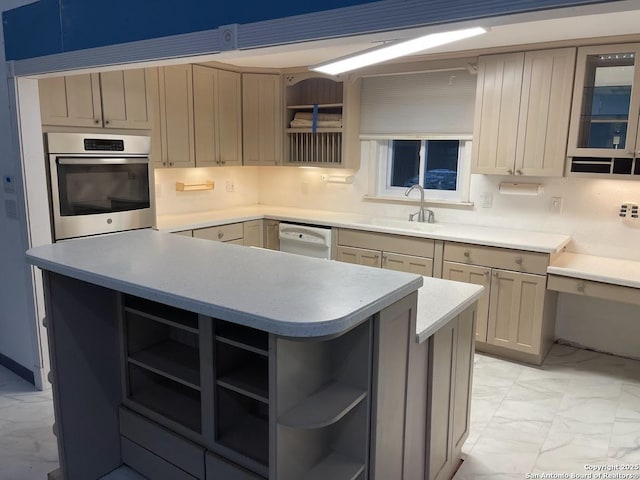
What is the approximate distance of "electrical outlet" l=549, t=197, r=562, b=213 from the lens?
12.5 ft

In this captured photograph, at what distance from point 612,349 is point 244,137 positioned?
3.72 meters

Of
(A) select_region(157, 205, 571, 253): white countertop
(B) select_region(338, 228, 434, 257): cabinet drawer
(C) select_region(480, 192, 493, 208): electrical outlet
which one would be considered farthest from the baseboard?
(C) select_region(480, 192, 493, 208): electrical outlet

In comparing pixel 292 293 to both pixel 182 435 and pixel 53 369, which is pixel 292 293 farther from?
pixel 53 369

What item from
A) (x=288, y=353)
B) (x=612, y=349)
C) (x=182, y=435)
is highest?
(x=288, y=353)

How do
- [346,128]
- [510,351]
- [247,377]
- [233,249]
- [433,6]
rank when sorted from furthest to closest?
[346,128] < [510,351] < [233,249] < [247,377] < [433,6]

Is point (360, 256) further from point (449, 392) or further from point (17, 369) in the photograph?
point (17, 369)

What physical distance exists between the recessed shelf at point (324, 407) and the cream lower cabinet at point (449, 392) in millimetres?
523

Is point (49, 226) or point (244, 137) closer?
point (49, 226)

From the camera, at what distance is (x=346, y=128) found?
4547mm

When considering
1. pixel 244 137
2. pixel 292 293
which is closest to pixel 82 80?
pixel 244 137

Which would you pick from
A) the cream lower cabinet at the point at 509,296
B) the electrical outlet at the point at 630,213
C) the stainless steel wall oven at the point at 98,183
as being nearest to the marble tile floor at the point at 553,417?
the cream lower cabinet at the point at 509,296

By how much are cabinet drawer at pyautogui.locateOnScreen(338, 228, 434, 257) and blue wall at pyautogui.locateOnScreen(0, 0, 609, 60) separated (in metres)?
2.43

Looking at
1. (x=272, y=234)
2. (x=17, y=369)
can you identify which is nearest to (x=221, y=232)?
(x=272, y=234)

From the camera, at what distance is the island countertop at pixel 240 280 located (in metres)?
1.39
